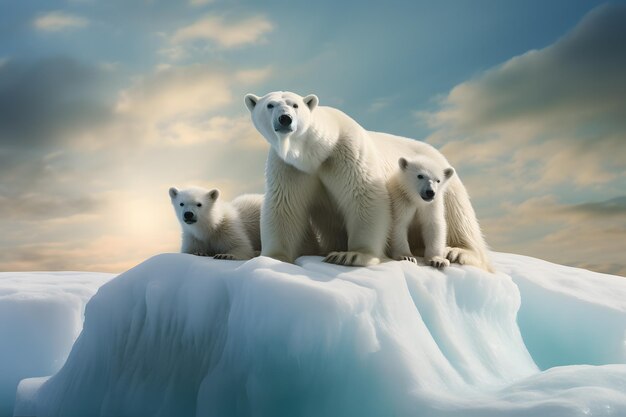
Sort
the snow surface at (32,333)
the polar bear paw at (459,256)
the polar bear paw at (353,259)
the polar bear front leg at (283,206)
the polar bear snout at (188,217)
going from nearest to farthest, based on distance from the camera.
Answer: the polar bear paw at (353,259), the polar bear front leg at (283,206), the polar bear paw at (459,256), the polar bear snout at (188,217), the snow surface at (32,333)

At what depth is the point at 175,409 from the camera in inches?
184

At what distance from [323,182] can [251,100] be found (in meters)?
0.84

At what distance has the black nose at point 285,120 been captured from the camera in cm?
471

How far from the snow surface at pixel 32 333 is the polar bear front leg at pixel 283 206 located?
4182mm

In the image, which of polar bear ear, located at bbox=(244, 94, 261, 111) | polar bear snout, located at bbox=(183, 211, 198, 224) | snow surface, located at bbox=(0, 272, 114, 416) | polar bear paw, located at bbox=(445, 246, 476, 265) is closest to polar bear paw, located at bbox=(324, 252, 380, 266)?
polar bear paw, located at bbox=(445, 246, 476, 265)

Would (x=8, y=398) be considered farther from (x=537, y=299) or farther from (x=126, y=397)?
(x=537, y=299)

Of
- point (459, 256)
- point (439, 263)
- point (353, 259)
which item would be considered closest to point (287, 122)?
point (353, 259)

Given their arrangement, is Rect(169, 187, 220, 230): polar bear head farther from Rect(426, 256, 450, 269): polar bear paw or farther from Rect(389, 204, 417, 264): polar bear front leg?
Rect(426, 256, 450, 269): polar bear paw

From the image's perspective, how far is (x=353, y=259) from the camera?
4.95 metres

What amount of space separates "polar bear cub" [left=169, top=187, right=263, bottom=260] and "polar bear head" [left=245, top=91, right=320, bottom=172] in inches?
57.0

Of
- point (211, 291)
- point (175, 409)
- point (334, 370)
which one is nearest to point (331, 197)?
point (211, 291)

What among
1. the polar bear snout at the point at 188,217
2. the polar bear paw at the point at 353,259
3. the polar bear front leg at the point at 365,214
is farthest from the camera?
the polar bear snout at the point at 188,217

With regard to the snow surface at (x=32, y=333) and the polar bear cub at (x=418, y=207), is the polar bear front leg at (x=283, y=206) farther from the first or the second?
the snow surface at (x=32, y=333)

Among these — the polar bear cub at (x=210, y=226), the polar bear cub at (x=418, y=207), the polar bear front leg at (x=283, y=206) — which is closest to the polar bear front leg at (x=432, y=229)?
the polar bear cub at (x=418, y=207)
